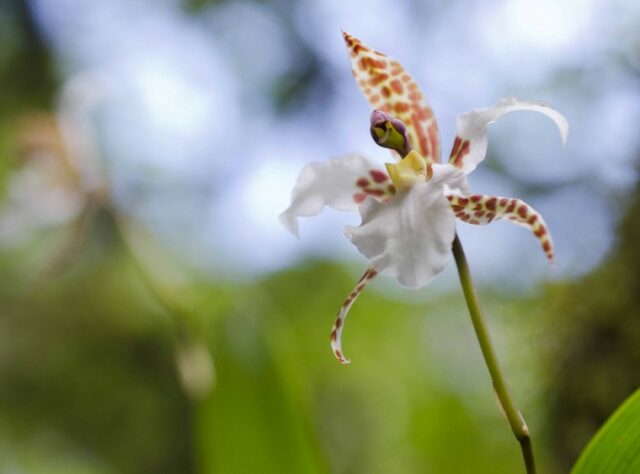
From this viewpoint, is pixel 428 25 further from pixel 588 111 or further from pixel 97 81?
pixel 97 81

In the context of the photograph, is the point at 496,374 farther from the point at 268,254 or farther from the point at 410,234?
the point at 268,254

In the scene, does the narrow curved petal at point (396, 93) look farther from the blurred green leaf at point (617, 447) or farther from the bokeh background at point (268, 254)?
the bokeh background at point (268, 254)

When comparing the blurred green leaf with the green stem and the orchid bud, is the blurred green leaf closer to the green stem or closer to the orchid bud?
the green stem

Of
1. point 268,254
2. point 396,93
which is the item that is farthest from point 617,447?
point 268,254

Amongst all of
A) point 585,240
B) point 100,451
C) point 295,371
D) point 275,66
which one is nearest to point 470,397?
point 585,240

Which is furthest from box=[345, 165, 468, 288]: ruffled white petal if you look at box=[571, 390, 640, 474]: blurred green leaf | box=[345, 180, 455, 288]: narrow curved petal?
box=[571, 390, 640, 474]: blurred green leaf
